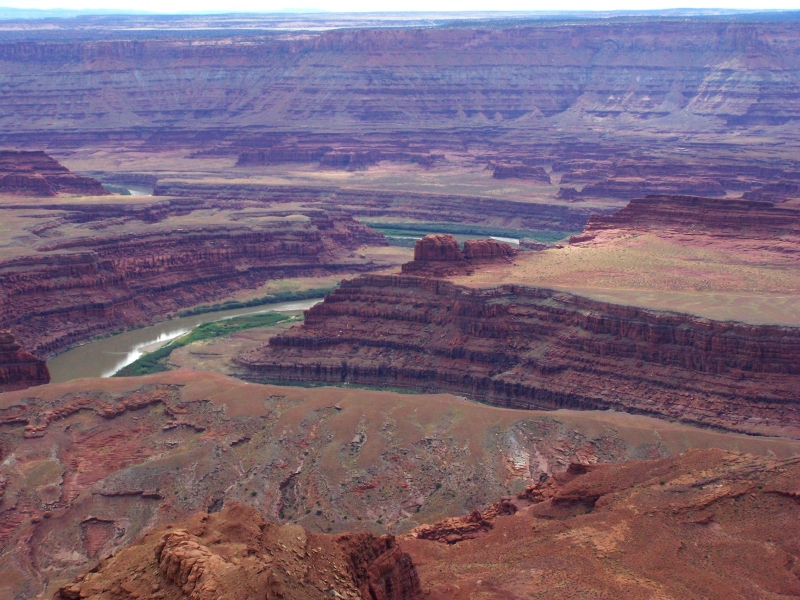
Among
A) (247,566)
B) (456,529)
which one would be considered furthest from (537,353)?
(247,566)

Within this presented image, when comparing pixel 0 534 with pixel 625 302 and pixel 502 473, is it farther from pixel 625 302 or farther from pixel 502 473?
pixel 625 302

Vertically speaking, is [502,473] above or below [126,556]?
below

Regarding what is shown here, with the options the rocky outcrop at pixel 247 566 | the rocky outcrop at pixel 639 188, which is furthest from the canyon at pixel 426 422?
the rocky outcrop at pixel 639 188

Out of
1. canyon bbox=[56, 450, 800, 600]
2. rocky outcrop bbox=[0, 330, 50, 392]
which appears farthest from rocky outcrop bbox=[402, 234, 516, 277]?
canyon bbox=[56, 450, 800, 600]

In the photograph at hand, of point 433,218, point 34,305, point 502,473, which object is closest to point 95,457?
point 502,473

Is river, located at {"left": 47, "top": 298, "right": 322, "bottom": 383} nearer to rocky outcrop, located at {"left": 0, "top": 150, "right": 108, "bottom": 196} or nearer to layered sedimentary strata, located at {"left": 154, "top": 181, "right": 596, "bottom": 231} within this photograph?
rocky outcrop, located at {"left": 0, "top": 150, "right": 108, "bottom": 196}

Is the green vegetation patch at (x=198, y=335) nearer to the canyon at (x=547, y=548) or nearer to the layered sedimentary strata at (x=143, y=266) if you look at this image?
the layered sedimentary strata at (x=143, y=266)
